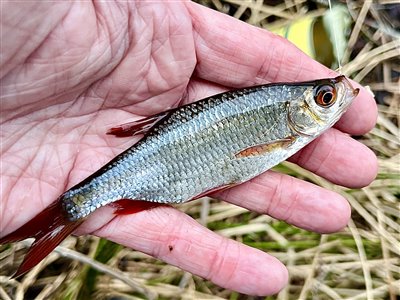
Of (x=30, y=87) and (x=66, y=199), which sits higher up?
(x=30, y=87)

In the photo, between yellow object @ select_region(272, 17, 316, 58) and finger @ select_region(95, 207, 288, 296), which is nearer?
finger @ select_region(95, 207, 288, 296)

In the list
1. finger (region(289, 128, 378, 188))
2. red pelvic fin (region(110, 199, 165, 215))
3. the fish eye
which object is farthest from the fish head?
red pelvic fin (region(110, 199, 165, 215))

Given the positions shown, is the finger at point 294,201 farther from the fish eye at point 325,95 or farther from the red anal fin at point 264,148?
the fish eye at point 325,95

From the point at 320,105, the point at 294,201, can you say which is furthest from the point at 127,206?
the point at 320,105

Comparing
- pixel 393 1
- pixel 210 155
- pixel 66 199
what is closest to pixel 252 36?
pixel 210 155

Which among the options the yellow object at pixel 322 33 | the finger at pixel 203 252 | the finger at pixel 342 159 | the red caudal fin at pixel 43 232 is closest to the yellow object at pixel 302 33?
the yellow object at pixel 322 33

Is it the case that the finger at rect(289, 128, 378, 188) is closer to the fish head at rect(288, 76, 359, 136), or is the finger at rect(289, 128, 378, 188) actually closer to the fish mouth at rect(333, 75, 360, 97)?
the fish head at rect(288, 76, 359, 136)

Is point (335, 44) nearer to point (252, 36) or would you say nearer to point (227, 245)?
point (252, 36)
